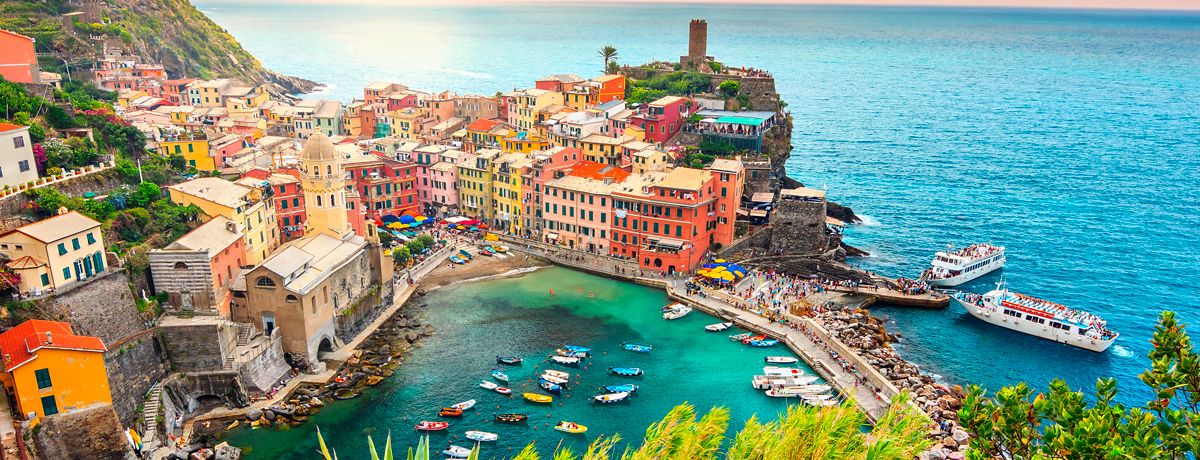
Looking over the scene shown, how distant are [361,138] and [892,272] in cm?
7144

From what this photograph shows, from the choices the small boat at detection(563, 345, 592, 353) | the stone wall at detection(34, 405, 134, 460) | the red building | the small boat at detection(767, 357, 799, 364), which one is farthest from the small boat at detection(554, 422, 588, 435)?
the red building

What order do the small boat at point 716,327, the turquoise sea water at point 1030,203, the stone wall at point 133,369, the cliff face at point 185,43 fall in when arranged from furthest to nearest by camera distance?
the cliff face at point 185,43, the small boat at point 716,327, the turquoise sea water at point 1030,203, the stone wall at point 133,369

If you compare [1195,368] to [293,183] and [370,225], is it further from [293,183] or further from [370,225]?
[293,183]

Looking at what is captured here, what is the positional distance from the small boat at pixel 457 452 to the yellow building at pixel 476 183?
43088mm

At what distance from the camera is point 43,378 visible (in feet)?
128

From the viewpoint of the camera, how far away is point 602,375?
55156mm

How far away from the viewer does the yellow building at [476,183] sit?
84688mm

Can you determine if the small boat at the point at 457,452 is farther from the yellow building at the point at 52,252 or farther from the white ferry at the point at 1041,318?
the white ferry at the point at 1041,318

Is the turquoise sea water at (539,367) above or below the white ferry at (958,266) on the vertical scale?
below

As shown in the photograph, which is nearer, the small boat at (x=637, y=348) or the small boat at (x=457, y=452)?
the small boat at (x=457, y=452)

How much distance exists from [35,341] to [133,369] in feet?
28.5

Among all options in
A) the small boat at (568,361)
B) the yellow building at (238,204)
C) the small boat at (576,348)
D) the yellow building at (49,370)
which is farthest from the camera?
the yellow building at (238,204)

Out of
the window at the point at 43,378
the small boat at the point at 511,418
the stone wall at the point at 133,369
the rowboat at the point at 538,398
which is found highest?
the window at the point at 43,378

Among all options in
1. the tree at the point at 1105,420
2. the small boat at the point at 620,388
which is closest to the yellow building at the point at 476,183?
the small boat at the point at 620,388
